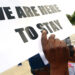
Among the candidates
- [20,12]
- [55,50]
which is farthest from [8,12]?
[55,50]

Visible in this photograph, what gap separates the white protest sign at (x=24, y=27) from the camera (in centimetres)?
91

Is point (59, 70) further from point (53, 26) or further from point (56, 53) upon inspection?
point (53, 26)

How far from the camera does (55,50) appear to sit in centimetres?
102

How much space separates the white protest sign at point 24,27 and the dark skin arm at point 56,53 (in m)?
0.04

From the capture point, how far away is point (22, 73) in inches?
196

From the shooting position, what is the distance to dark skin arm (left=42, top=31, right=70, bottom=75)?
1.02m

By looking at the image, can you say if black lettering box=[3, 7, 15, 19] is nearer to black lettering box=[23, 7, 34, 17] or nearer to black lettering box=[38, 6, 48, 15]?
black lettering box=[23, 7, 34, 17]

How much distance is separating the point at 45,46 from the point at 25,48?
0.35 feet

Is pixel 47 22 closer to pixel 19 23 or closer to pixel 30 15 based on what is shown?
pixel 30 15

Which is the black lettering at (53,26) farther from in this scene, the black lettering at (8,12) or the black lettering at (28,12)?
the black lettering at (8,12)

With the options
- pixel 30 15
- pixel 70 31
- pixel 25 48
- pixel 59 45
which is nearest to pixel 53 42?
pixel 59 45

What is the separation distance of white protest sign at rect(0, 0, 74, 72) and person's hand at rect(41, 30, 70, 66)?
4 centimetres

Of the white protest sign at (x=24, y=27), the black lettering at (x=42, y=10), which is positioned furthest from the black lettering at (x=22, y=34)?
the black lettering at (x=42, y=10)

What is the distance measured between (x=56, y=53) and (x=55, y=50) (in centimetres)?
2
